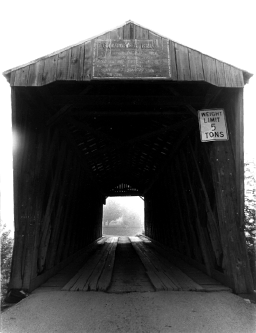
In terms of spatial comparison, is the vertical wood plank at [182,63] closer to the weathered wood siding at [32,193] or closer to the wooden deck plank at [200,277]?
the weathered wood siding at [32,193]

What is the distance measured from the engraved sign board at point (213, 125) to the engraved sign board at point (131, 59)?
1145mm

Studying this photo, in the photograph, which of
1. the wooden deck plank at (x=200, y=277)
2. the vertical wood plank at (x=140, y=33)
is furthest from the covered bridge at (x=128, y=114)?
the wooden deck plank at (x=200, y=277)

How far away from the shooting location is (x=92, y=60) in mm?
3996

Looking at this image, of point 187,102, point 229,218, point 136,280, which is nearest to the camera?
point 229,218

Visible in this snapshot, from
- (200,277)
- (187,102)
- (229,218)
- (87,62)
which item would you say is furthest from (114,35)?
(200,277)

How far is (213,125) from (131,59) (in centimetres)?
179

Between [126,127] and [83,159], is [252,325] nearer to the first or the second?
[126,127]

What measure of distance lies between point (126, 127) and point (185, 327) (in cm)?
501

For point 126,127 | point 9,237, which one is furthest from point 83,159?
point 9,237

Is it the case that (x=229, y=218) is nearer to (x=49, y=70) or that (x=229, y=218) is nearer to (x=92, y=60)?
(x=92, y=60)

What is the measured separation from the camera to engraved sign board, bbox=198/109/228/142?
4523 millimetres

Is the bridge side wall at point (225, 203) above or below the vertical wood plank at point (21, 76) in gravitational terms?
below

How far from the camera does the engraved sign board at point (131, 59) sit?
3939mm

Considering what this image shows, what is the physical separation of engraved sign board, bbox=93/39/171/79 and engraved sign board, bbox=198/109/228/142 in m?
1.15
